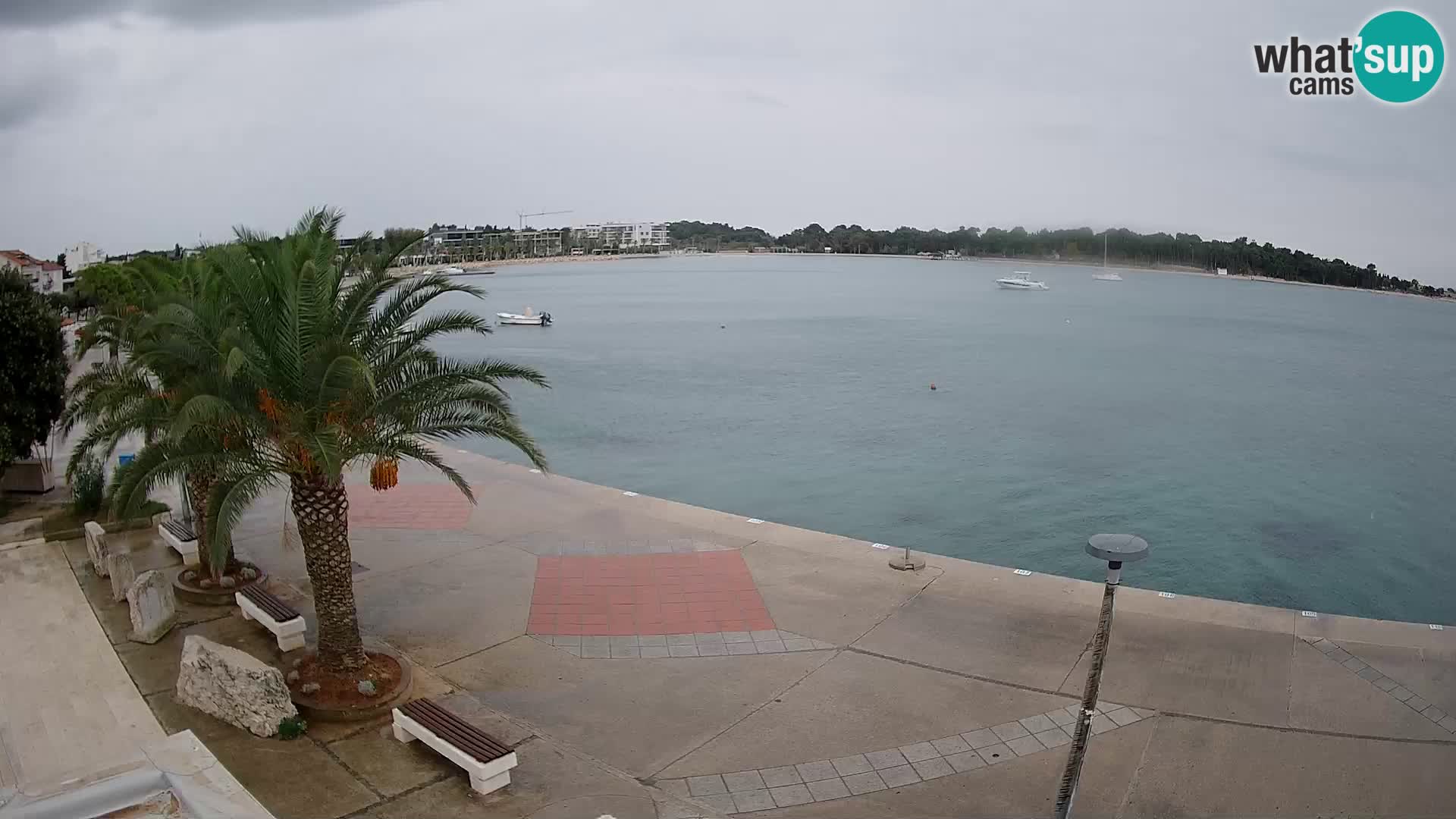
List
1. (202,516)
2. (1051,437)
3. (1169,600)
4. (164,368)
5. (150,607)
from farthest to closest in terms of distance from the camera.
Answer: (1051,437)
(202,516)
(1169,600)
(164,368)
(150,607)

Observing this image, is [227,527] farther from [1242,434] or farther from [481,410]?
[1242,434]

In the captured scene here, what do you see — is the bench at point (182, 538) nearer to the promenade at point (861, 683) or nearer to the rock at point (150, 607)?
the promenade at point (861, 683)

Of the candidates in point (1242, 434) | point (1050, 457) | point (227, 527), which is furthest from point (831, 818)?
point (1242, 434)

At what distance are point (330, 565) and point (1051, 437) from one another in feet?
91.6

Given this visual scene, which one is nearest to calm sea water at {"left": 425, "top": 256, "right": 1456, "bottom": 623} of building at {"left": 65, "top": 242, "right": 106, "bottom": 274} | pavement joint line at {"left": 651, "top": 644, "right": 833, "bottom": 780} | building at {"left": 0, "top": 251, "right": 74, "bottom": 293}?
pavement joint line at {"left": 651, "top": 644, "right": 833, "bottom": 780}

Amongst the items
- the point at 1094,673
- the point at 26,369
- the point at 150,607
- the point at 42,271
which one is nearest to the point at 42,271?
the point at 42,271

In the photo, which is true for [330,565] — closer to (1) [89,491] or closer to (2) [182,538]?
(2) [182,538]

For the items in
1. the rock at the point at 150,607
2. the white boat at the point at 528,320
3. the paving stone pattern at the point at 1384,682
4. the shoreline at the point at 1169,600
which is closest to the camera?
the paving stone pattern at the point at 1384,682

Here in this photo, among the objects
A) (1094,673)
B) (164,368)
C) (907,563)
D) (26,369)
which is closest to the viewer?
(1094,673)

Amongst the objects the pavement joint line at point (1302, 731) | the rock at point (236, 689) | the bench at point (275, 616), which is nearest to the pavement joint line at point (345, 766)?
the rock at point (236, 689)

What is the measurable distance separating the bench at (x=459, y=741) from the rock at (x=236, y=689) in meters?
1.05

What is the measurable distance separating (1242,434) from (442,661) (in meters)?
32.4

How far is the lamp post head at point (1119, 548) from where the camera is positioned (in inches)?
259

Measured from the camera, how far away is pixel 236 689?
802 cm
